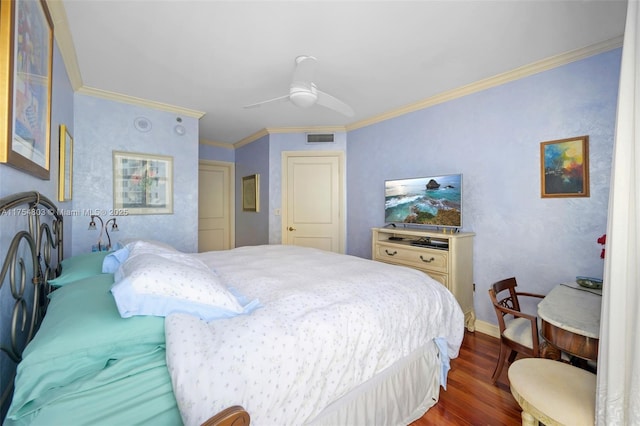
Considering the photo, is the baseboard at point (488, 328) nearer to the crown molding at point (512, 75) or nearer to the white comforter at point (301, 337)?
the white comforter at point (301, 337)

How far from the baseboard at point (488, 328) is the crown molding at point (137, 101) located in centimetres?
426

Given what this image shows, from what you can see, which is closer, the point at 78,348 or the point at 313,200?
the point at 78,348

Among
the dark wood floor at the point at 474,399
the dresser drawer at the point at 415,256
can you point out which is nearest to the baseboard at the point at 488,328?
the dark wood floor at the point at 474,399

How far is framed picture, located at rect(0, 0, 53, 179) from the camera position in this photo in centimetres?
87

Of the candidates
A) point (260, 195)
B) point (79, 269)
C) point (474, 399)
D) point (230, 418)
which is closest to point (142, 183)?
point (260, 195)

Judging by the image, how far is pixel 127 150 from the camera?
3137mm

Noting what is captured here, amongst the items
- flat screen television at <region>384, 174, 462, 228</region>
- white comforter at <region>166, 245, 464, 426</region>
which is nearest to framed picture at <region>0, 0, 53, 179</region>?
white comforter at <region>166, 245, 464, 426</region>

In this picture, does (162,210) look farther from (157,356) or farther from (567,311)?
(567,311)

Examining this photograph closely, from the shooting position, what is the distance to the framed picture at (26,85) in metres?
0.87

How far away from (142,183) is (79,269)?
80.3 inches

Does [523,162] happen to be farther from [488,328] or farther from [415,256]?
[488,328]

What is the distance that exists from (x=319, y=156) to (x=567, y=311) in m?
3.58

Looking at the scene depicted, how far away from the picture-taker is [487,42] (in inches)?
83.2

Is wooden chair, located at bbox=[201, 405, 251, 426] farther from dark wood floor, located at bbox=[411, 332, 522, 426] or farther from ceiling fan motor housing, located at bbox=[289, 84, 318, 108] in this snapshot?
ceiling fan motor housing, located at bbox=[289, 84, 318, 108]
